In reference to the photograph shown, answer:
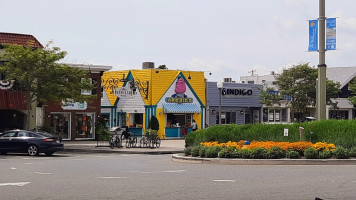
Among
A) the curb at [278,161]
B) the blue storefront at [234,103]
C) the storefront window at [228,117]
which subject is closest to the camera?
the curb at [278,161]

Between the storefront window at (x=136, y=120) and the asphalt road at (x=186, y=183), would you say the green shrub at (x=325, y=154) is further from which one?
the storefront window at (x=136, y=120)

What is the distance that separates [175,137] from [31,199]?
4200 centimetres

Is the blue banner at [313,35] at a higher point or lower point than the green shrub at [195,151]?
higher

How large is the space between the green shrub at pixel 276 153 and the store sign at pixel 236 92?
36656mm

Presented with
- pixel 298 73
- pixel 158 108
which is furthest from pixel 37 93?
pixel 298 73

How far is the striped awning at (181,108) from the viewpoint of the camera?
174ft

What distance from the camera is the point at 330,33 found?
2292cm

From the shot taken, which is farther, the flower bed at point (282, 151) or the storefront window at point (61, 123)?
the storefront window at point (61, 123)

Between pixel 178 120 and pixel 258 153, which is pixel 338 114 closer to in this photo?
pixel 178 120

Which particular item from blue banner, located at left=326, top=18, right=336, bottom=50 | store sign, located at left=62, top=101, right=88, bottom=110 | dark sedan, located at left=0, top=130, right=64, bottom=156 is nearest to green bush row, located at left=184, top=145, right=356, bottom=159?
blue banner, located at left=326, top=18, right=336, bottom=50

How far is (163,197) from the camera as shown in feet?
40.7

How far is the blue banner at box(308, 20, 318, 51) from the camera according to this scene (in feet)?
76.3

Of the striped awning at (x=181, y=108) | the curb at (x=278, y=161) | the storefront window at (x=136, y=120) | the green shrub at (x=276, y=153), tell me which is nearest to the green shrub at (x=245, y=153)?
the curb at (x=278, y=161)

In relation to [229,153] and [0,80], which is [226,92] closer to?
[0,80]
